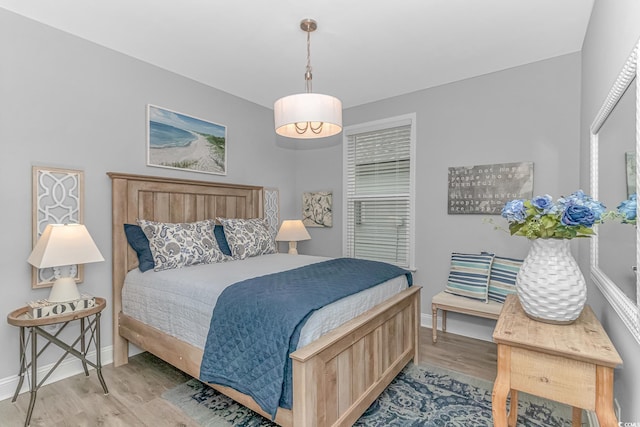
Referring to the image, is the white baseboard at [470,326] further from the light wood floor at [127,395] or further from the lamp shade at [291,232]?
the lamp shade at [291,232]

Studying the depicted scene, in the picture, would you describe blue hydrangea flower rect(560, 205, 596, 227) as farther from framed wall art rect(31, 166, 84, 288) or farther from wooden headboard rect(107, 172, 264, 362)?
framed wall art rect(31, 166, 84, 288)

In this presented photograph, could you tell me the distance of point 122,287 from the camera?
2.67m

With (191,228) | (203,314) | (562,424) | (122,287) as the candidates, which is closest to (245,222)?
(191,228)

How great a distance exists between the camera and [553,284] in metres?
1.34

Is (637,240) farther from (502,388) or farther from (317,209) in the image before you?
(317,209)

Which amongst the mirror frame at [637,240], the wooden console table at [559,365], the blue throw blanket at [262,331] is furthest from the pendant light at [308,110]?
the wooden console table at [559,365]

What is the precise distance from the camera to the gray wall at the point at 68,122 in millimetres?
2188

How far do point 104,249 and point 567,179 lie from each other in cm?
402

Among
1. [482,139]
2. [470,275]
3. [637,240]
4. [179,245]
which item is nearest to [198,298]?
[179,245]

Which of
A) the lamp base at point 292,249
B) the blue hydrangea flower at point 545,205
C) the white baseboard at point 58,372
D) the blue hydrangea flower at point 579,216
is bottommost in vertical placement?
the white baseboard at point 58,372

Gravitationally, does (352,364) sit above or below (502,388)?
below

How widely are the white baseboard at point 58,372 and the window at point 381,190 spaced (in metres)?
2.72

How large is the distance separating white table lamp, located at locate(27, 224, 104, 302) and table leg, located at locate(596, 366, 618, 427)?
2675 mm

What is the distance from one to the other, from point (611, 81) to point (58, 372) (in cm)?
399
